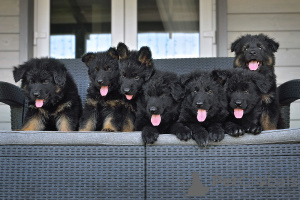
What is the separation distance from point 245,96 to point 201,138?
637 millimetres

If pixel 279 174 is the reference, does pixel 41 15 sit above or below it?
above

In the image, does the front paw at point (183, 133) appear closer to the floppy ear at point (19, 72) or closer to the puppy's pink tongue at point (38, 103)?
the puppy's pink tongue at point (38, 103)

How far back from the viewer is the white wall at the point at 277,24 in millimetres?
5453

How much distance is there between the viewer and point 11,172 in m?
2.77

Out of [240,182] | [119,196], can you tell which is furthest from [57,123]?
[240,182]

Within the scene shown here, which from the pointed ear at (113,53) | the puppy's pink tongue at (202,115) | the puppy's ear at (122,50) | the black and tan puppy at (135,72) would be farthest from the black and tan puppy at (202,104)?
the pointed ear at (113,53)

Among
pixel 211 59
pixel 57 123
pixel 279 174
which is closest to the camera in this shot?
pixel 279 174

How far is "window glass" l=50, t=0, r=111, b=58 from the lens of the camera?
578 cm

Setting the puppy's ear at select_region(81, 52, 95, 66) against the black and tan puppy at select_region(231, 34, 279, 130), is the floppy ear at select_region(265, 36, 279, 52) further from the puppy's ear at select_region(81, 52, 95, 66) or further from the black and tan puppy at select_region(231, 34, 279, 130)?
the puppy's ear at select_region(81, 52, 95, 66)

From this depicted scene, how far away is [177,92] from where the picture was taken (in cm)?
321

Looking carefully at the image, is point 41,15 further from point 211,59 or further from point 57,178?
point 57,178

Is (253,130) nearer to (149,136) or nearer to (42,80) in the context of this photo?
(149,136)

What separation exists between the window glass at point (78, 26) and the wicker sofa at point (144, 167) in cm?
316

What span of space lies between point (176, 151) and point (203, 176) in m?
0.25
